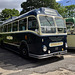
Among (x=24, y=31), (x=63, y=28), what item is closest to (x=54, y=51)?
(x=63, y=28)

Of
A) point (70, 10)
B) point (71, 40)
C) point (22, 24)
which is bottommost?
point (71, 40)

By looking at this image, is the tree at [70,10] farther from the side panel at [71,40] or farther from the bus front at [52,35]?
the bus front at [52,35]

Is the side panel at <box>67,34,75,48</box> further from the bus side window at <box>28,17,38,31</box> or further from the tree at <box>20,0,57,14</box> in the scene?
the tree at <box>20,0,57,14</box>

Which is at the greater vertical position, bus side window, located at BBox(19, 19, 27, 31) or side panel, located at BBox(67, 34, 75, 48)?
bus side window, located at BBox(19, 19, 27, 31)

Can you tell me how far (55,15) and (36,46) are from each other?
96.5 inches

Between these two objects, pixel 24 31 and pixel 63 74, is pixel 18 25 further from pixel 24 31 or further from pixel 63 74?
pixel 63 74

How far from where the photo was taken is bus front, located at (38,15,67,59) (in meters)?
5.82

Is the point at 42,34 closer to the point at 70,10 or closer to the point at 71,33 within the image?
the point at 71,33

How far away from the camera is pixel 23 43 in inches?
275

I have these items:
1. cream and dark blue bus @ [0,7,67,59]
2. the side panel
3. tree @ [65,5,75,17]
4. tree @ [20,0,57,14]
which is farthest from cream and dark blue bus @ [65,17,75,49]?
tree @ [65,5,75,17]

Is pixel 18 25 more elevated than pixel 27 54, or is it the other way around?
pixel 18 25

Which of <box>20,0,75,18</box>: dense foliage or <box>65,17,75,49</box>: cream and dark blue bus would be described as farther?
<box>20,0,75,18</box>: dense foliage

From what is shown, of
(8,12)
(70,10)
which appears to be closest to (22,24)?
(70,10)

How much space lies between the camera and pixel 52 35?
241 inches
